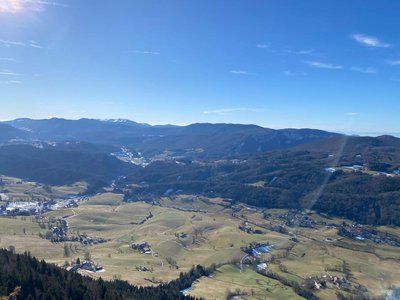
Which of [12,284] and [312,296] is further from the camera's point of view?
[312,296]

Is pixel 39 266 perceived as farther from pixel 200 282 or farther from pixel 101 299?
pixel 200 282

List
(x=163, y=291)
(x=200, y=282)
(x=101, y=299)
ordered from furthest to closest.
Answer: (x=200, y=282), (x=163, y=291), (x=101, y=299)

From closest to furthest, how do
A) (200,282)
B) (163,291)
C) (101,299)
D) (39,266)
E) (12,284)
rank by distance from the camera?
(12,284) < (101,299) < (39,266) < (163,291) < (200,282)

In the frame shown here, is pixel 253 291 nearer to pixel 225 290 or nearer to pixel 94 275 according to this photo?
pixel 225 290

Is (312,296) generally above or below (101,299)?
below

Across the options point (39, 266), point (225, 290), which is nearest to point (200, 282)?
point (225, 290)

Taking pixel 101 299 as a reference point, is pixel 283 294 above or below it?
below

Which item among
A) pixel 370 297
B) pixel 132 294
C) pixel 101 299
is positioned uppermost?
pixel 101 299

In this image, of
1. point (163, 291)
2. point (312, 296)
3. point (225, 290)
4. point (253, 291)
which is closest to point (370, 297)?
point (312, 296)

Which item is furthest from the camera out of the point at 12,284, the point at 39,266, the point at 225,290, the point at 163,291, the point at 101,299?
the point at 225,290
